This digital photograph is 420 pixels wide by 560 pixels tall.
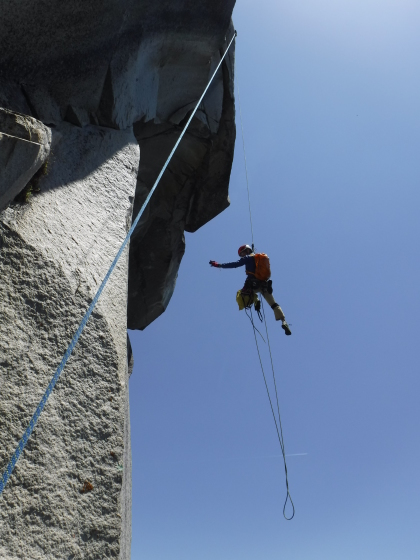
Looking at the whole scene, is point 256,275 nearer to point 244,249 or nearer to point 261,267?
point 261,267

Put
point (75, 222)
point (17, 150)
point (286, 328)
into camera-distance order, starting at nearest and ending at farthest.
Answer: point (17, 150) < point (75, 222) < point (286, 328)

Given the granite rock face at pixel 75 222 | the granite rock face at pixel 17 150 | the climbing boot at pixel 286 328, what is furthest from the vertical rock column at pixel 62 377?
the climbing boot at pixel 286 328

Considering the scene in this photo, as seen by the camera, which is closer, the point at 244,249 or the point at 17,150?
the point at 17,150

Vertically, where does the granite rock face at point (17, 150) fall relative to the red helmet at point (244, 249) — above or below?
A: below

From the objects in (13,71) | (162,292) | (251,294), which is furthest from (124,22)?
(251,294)

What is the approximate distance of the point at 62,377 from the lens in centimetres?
242

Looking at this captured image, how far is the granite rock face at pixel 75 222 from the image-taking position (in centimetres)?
217

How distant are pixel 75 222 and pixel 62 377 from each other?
1.00 m

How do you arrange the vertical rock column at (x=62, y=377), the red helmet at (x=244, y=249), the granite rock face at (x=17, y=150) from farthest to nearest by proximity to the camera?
the red helmet at (x=244, y=249) → the granite rock face at (x=17, y=150) → the vertical rock column at (x=62, y=377)

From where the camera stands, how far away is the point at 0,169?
7.66ft

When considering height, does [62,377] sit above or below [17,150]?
below

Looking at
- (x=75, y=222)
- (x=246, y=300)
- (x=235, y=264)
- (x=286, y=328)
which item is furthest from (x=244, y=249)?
(x=75, y=222)

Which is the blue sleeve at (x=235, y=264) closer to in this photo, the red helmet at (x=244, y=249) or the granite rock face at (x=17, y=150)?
the red helmet at (x=244, y=249)

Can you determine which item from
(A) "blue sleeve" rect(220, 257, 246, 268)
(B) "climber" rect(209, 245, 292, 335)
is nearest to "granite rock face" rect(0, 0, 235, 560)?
(A) "blue sleeve" rect(220, 257, 246, 268)
